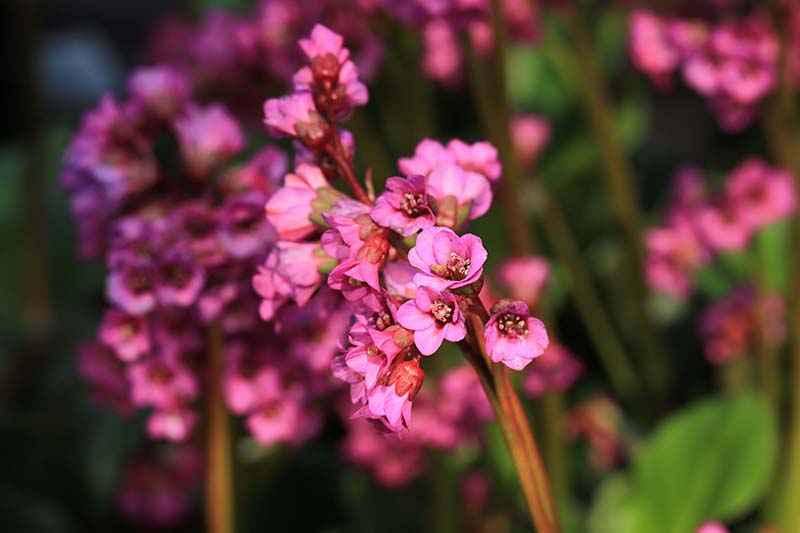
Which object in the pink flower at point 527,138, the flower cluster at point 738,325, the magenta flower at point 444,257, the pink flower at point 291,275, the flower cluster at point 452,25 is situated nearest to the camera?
the magenta flower at point 444,257

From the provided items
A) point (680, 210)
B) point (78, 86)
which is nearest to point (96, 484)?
point (680, 210)

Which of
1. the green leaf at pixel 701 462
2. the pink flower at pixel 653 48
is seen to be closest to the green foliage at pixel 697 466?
the green leaf at pixel 701 462

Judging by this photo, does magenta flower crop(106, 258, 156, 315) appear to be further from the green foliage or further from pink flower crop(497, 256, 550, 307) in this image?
the green foliage

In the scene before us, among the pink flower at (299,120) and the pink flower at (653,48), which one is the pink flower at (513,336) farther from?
the pink flower at (653,48)

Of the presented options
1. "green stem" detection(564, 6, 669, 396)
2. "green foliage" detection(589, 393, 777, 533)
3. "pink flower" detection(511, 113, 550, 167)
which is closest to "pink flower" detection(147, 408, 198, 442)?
"green foliage" detection(589, 393, 777, 533)

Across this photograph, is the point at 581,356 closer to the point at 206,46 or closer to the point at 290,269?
the point at 206,46

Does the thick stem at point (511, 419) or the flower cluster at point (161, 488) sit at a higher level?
the flower cluster at point (161, 488)
